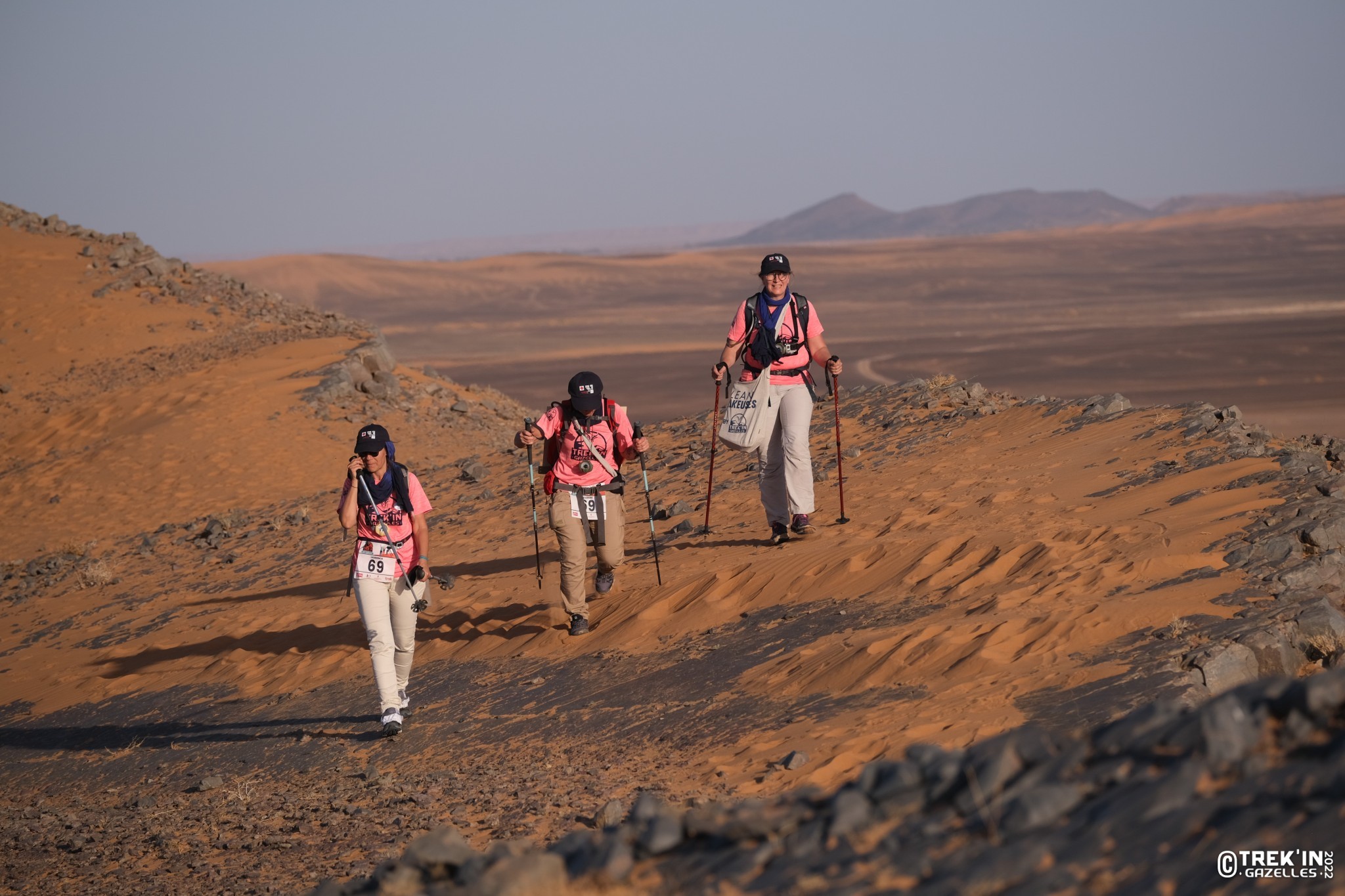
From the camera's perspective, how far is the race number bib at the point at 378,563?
7.47 metres

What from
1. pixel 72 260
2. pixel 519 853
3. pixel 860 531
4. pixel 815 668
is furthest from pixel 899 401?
pixel 72 260

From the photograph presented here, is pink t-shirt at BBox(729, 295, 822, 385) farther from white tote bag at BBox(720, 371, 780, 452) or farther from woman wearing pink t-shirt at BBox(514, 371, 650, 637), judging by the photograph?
woman wearing pink t-shirt at BBox(514, 371, 650, 637)

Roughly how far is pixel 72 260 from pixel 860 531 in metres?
24.8

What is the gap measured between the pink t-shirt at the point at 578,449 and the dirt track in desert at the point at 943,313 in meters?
18.4

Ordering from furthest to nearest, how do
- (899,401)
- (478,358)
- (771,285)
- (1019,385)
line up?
(478,358), (1019,385), (899,401), (771,285)

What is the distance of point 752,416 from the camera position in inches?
366

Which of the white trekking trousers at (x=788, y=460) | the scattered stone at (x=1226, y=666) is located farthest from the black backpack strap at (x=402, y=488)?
the scattered stone at (x=1226, y=666)

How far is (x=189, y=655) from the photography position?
11.1 meters

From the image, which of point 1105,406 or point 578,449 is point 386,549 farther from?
point 1105,406

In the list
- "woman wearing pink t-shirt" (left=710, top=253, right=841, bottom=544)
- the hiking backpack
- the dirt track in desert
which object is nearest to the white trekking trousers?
"woman wearing pink t-shirt" (left=710, top=253, right=841, bottom=544)

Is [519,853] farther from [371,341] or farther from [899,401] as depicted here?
[371,341]

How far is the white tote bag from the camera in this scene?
9.28 m

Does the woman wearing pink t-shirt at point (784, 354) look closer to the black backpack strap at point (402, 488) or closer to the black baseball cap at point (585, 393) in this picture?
the black baseball cap at point (585, 393)

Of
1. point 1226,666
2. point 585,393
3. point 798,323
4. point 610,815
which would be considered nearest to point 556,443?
point 585,393
